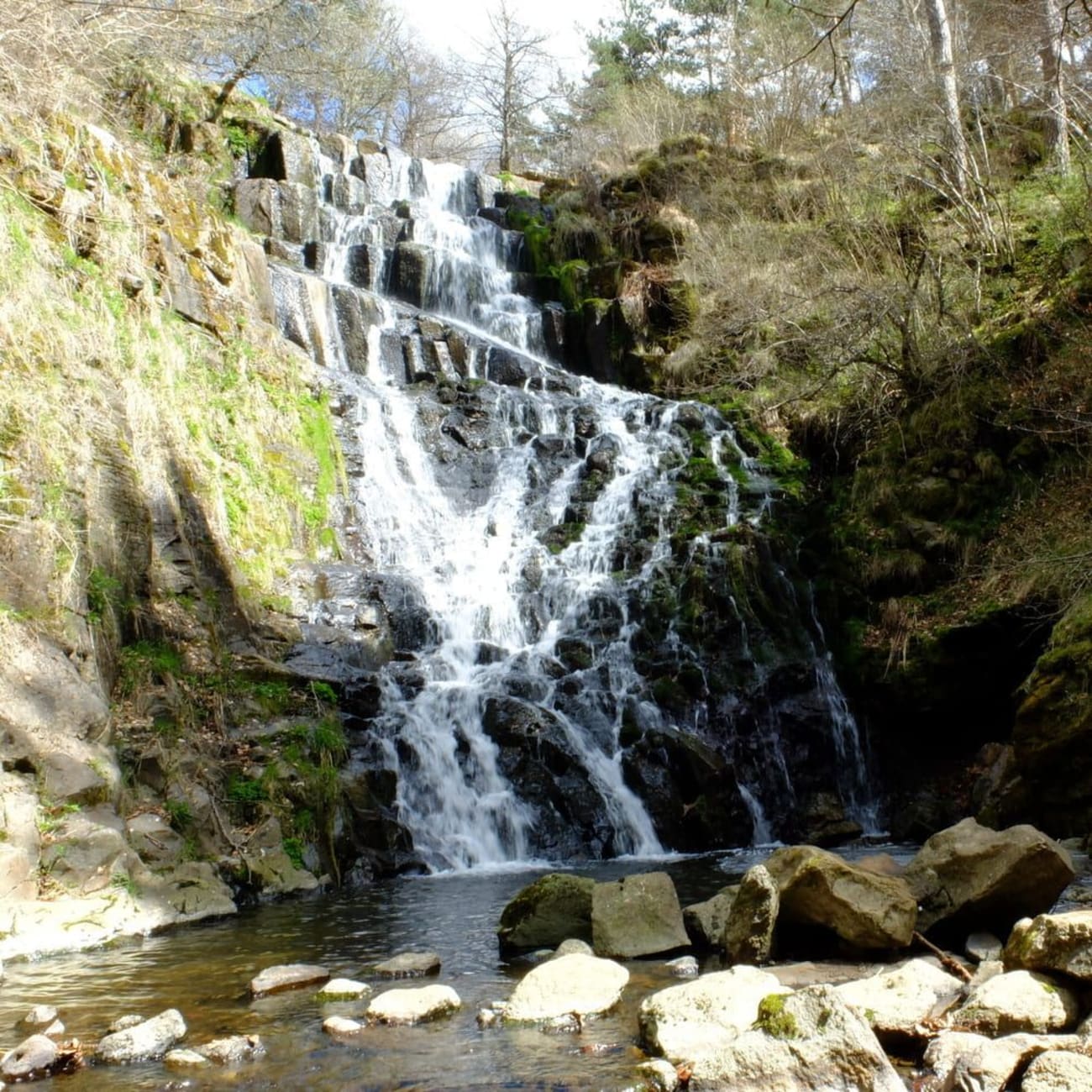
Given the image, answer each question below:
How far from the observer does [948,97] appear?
613 inches

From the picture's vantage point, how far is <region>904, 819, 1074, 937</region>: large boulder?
538 centimetres

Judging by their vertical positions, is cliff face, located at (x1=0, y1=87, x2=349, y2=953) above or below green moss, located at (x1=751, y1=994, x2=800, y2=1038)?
above

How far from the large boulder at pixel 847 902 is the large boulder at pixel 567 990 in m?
1.06

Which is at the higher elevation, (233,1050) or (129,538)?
(129,538)

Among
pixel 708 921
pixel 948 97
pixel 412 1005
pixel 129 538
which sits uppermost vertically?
pixel 948 97

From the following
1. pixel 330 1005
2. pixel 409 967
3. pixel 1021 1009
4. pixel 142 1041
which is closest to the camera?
pixel 1021 1009

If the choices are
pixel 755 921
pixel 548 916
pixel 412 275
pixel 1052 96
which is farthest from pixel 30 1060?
pixel 1052 96

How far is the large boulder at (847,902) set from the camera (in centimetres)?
527

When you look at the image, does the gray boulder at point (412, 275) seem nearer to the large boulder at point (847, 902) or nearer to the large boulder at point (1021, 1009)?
the large boulder at point (847, 902)

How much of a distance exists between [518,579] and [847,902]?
8207 millimetres

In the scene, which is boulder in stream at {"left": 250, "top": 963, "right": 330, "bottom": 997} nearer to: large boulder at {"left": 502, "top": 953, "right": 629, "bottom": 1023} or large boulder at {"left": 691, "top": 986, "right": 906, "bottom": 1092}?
large boulder at {"left": 502, "top": 953, "right": 629, "bottom": 1023}

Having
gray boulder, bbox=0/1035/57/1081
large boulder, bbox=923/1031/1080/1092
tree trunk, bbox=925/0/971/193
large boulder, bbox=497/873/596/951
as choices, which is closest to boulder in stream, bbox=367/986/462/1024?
large boulder, bbox=497/873/596/951

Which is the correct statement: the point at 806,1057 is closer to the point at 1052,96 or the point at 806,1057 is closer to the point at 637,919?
the point at 637,919

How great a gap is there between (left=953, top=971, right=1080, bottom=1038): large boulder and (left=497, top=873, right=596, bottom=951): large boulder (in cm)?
259
